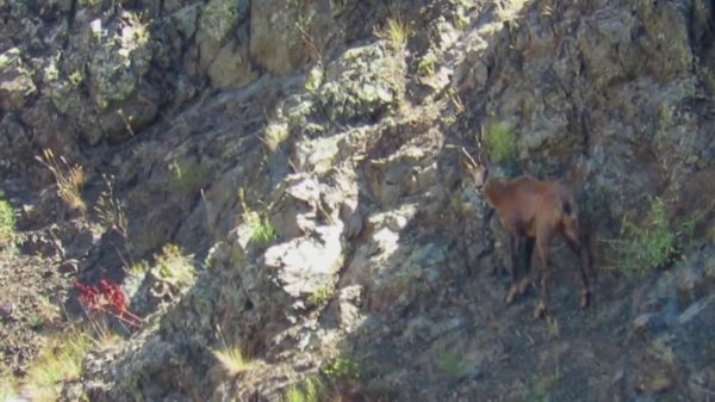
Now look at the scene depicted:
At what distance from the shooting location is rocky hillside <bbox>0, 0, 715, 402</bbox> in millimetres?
9516

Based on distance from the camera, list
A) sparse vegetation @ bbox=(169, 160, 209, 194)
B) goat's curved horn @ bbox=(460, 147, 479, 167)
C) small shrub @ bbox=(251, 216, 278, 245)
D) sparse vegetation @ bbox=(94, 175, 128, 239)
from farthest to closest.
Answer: sparse vegetation @ bbox=(94, 175, 128, 239)
sparse vegetation @ bbox=(169, 160, 209, 194)
small shrub @ bbox=(251, 216, 278, 245)
goat's curved horn @ bbox=(460, 147, 479, 167)

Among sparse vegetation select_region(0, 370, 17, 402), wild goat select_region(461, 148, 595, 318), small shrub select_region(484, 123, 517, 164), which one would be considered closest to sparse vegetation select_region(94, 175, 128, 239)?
sparse vegetation select_region(0, 370, 17, 402)

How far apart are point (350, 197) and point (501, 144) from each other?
1326 millimetres

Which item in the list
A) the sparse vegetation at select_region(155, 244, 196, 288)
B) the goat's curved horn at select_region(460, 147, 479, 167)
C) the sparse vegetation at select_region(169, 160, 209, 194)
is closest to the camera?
the goat's curved horn at select_region(460, 147, 479, 167)

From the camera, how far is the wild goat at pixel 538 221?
966cm

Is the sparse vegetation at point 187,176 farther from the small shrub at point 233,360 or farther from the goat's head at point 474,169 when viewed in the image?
the goat's head at point 474,169

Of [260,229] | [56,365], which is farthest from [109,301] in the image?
[260,229]

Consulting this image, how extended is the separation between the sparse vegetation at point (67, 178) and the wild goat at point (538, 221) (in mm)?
5419

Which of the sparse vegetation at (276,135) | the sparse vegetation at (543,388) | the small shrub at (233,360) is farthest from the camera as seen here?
the sparse vegetation at (276,135)

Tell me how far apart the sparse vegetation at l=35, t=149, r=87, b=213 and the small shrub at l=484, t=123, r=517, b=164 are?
16.3 ft

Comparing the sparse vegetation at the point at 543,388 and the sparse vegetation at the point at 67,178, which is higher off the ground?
the sparse vegetation at the point at 67,178

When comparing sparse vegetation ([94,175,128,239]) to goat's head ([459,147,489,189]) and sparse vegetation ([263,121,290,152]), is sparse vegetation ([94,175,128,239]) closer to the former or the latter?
sparse vegetation ([263,121,290,152])

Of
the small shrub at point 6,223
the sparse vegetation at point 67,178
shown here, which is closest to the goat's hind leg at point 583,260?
the sparse vegetation at point 67,178

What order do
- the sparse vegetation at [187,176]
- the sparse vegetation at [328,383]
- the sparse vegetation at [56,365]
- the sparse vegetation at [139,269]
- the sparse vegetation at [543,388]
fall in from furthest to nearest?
the sparse vegetation at [187,176] < the sparse vegetation at [139,269] < the sparse vegetation at [56,365] < the sparse vegetation at [328,383] < the sparse vegetation at [543,388]
